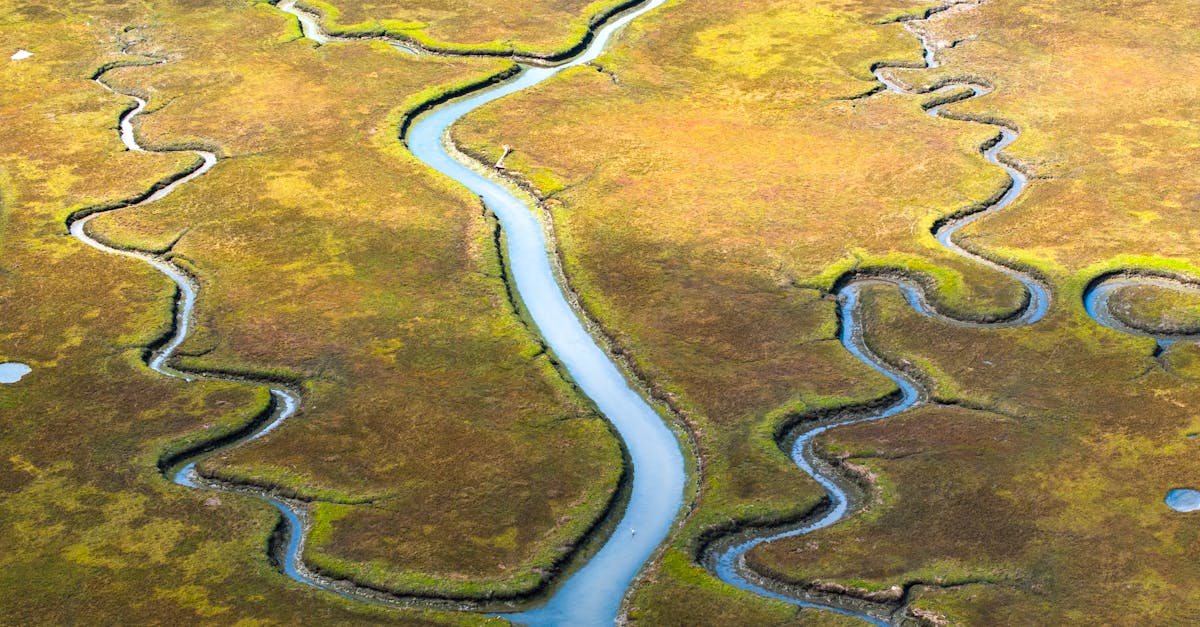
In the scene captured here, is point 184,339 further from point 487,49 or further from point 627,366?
point 487,49

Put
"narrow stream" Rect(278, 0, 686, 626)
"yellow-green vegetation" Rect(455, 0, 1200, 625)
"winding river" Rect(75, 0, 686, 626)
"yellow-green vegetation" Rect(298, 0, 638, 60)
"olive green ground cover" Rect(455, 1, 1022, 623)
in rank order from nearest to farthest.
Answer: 1. "narrow stream" Rect(278, 0, 686, 626)
2. "winding river" Rect(75, 0, 686, 626)
3. "yellow-green vegetation" Rect(455, 0, 1200, 625)
4. "olive green ground cover" Rect(455, 1, 1022, 623)
5. "yellow-green vegetation" Rect(298, 0, 638, 60)

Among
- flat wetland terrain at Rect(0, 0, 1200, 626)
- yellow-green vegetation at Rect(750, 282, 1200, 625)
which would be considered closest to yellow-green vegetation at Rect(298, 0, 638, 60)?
flat wetland terrain at Rect(0, 0, 1200, 626)

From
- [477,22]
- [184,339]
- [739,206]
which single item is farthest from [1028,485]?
[477,22]

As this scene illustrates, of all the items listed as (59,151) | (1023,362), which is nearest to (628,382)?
(1023,362)

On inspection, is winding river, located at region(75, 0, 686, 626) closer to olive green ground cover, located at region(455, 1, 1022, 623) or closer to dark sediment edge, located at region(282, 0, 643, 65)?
olive green ground cover, located at region(455, 1, 1022, 623)

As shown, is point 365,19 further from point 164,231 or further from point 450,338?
Answer: point 450,338
